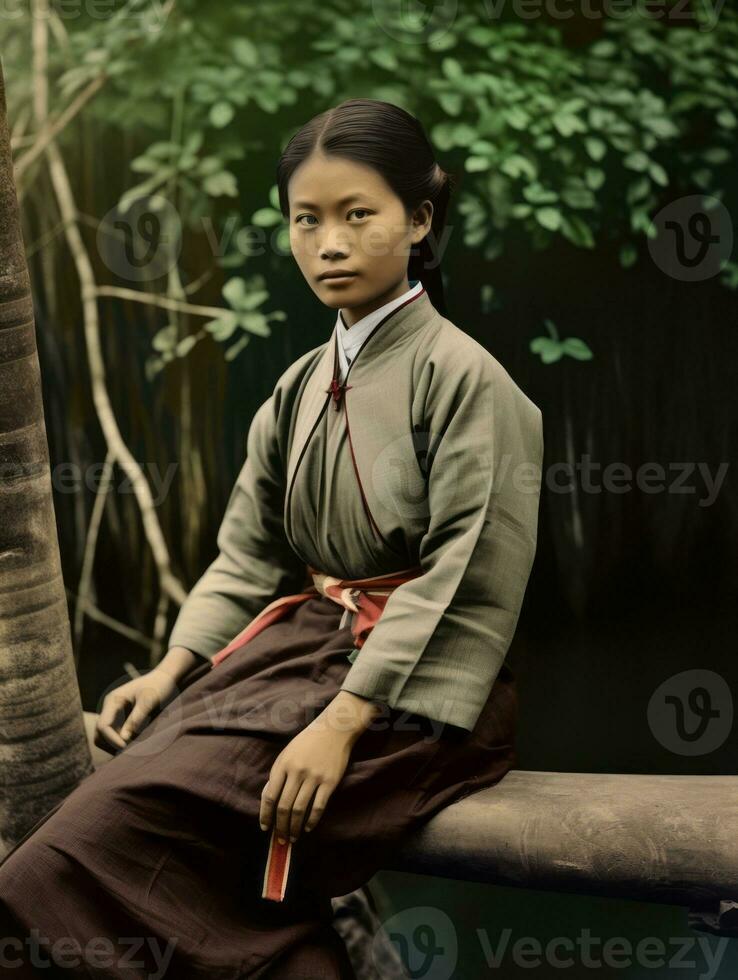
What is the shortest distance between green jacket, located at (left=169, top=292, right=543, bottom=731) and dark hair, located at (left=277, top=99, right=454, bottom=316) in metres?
0.17

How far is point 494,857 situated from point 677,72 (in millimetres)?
1703

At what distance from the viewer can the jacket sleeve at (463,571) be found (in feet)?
5.86

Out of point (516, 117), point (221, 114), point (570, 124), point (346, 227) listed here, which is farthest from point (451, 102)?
point (346, 227)

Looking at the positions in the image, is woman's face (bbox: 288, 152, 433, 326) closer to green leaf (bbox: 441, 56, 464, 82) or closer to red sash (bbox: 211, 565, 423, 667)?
red sash (bbox: 211, 565, 423, 667)

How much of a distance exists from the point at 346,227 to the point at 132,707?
2.79 ft

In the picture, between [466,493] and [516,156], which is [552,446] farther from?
[466,493]

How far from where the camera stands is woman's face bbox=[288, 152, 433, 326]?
72.5 inches

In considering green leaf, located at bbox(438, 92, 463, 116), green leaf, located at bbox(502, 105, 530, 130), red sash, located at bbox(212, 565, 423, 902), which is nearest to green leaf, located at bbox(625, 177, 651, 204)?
green leaf, located at bbox(502, 105, 530, 130)

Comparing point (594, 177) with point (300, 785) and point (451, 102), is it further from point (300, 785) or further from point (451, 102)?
point (300, 785)

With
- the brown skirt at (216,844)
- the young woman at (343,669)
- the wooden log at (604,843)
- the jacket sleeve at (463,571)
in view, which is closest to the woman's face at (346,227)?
the young woman at (343,669)

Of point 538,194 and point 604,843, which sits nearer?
point 604,843

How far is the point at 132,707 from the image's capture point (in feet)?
6.84

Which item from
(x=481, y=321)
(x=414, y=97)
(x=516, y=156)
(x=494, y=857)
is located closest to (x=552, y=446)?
(x=481, y=321)

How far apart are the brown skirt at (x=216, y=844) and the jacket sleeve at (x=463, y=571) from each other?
6cm
